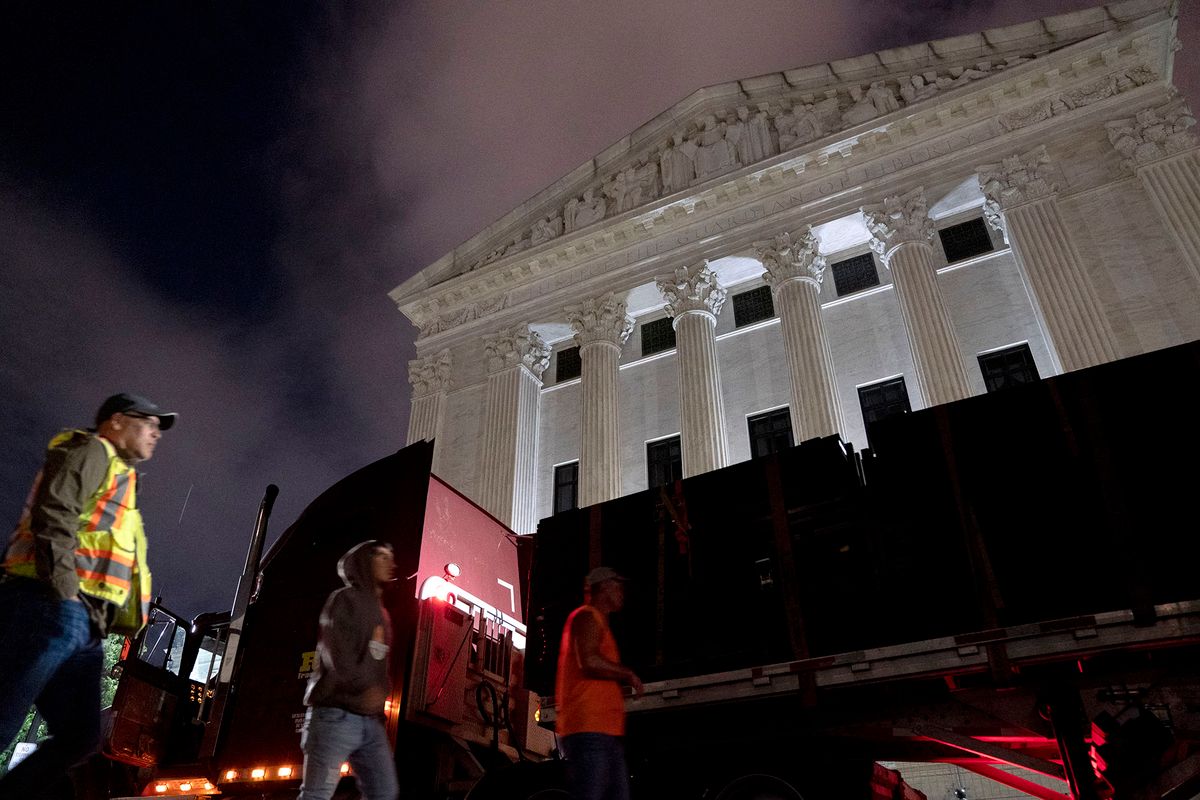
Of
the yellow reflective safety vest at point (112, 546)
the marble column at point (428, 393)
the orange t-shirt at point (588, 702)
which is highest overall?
the marble column at point (428, 393)

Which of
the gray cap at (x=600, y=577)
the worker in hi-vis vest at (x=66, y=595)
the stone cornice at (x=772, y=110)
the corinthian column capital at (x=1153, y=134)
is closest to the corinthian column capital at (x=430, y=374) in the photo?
the stone cornice at (x=772, y=110)

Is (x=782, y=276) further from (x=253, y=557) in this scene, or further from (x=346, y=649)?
(x=346, y=649)

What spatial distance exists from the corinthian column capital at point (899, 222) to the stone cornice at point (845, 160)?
1.15m

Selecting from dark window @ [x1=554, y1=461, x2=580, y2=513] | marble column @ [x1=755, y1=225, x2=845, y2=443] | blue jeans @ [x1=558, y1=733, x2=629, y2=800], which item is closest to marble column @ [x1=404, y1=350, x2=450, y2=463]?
dark window @ [x1=554, y1=461, x2=580, y2=513]

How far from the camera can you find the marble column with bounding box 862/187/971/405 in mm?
18812

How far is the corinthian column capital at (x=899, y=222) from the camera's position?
21562mm

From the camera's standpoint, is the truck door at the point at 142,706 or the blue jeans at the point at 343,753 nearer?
the blue jeans at the point at 343,753

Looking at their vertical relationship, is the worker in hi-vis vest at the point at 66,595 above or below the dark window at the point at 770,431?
below

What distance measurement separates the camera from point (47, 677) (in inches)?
149

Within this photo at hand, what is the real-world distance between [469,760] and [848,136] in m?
19.5

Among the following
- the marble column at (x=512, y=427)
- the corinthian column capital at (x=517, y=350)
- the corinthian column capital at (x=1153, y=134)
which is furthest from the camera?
the corinthian column capital at (x=517, y=350)

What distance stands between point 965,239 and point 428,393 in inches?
678

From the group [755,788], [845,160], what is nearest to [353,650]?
[755,788]

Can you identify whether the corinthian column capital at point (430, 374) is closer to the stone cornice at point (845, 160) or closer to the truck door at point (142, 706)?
the stone cornice at point (845, 160)
